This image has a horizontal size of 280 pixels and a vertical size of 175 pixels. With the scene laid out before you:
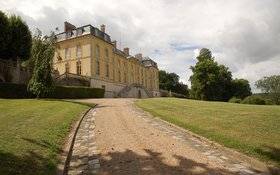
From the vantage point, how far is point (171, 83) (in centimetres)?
10469

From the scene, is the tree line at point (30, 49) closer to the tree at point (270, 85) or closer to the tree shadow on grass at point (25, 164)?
the tree shadow on grass at point (25, 164)

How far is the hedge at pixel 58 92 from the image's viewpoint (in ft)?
109

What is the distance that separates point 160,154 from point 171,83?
9465cm

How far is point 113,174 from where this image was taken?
344 inches

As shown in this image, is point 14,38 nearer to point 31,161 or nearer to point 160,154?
point 31,161

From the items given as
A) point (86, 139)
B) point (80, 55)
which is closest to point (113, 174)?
point (86, 139)

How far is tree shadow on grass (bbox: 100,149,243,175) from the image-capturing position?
8.83m

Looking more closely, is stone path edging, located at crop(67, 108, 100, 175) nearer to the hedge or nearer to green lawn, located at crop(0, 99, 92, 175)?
green lawn, located at crop(0, 99, 92, 175)

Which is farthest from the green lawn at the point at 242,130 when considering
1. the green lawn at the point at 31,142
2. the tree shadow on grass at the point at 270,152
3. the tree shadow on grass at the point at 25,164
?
the tree shadow on grass at the point at 25,164

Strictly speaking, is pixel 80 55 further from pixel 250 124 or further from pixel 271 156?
pixel 271 156

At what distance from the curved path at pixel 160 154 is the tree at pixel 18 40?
28.2 m

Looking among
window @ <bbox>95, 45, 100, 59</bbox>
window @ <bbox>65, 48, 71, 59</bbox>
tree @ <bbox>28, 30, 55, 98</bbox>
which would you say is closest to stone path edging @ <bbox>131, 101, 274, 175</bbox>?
tree @ <bbox>28, 30, 55, 98</bbox>

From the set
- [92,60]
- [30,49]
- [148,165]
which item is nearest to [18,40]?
[30,49]

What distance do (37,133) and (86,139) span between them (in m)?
1.91
